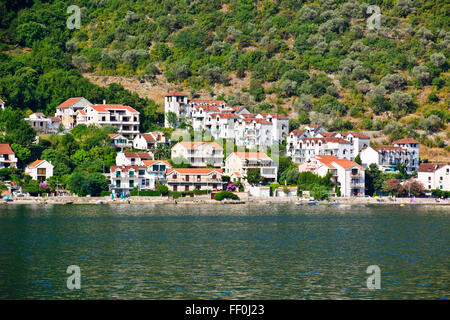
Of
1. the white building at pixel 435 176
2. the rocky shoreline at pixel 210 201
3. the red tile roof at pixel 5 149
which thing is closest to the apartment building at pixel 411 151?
the white building at pixel 435 176

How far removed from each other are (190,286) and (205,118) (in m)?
74.3

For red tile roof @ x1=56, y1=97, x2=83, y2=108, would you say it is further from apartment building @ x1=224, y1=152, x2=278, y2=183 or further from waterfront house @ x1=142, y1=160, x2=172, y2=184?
apartment building @ x1=224, y1=152, x2=278, y2=183

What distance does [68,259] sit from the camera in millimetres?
40500

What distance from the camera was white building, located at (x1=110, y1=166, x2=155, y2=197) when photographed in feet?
278

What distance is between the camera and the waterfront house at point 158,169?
86.3 metres

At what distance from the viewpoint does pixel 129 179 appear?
8525 centimetres

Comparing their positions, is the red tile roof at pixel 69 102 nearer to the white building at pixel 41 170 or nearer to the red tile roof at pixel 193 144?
the red tile roof at pixel 193 144

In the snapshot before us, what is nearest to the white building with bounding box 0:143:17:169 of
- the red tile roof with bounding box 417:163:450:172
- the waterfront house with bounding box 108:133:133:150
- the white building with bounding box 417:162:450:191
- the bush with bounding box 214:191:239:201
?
the waterfront house with bounding box 108:133:133:150

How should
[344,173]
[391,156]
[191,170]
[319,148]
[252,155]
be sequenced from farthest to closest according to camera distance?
1. [319,148]
2. [391,156]
3. [252,155]
4. [344,173]
5. [191,170]

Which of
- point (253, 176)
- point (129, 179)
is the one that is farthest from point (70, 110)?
point (253, 176)

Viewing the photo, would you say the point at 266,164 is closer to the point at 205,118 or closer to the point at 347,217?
the point at 205,118

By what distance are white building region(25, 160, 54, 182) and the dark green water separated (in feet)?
36.2

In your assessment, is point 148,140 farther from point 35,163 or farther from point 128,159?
point 35,163

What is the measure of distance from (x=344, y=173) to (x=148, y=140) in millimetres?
27196
